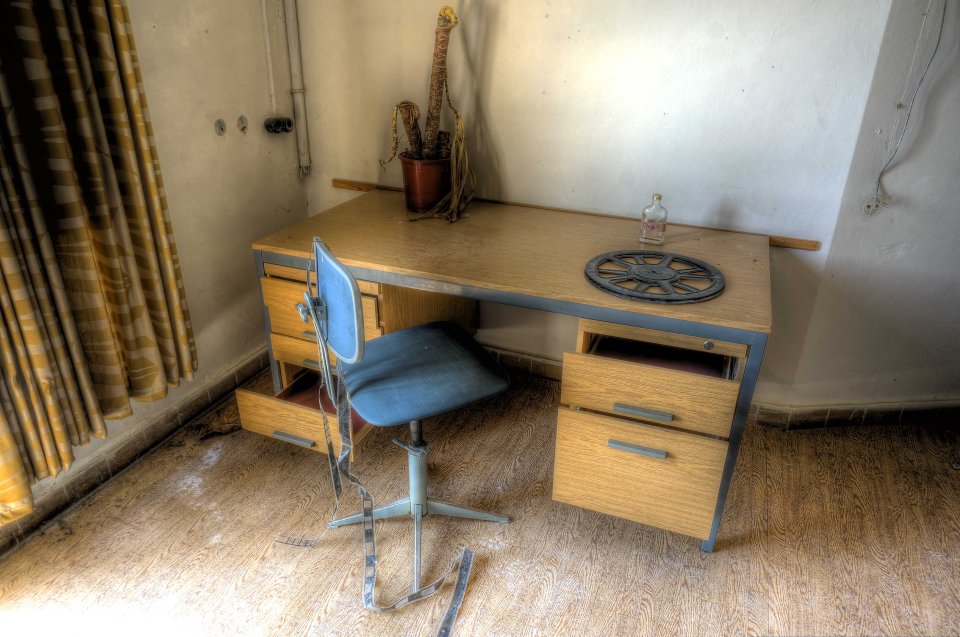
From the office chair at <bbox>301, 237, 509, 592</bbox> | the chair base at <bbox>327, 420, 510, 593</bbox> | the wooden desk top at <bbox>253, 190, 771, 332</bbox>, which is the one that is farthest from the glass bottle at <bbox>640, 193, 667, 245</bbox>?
the chair base at <bbox>327, 420, 510, 593</bbox>

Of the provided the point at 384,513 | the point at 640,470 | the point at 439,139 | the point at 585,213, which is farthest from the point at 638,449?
the point at 439,139

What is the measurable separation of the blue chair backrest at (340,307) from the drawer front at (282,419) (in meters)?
0.45

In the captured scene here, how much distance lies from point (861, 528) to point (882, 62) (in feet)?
4.15

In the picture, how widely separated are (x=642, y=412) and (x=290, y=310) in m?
1.04

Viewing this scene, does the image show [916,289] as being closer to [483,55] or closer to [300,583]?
[483,55]

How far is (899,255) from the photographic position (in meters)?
1.88

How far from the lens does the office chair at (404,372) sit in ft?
4.05

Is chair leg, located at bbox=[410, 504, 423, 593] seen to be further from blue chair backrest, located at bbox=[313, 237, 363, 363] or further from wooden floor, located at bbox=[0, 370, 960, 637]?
blue chair backrest, located at bbox=[313, 237, 363, 363]

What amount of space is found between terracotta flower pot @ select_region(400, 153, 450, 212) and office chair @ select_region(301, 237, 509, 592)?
0.50 meters

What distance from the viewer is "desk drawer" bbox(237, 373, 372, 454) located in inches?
68.2

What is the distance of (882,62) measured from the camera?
1.66 meters

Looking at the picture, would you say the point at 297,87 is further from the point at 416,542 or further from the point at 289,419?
the point at 416,542

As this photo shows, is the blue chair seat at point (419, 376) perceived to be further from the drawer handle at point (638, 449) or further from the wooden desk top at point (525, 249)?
the drawer handle at point (638, 449)


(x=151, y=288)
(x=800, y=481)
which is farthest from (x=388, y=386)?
(x=800, y=481)
